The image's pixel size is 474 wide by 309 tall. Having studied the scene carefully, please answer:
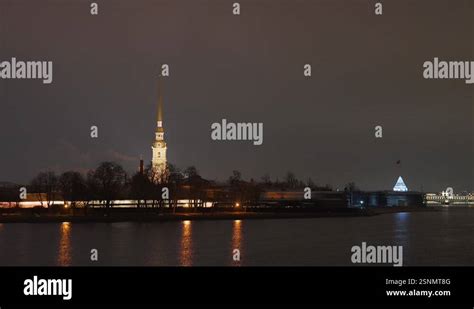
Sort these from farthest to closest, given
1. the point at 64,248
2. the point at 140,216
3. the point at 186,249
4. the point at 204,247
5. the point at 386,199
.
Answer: the point at 386,199, the point at 140,216, the point at 204,247, the point at 64,248, the point at 186,249

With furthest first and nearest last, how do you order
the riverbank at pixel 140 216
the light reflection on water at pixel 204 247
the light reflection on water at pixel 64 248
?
the riverbank at pixel 140 216 < the light reflection on water at pixel 204 247 < the light reflection on water at pixel 64 248

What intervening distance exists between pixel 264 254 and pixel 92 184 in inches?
1757

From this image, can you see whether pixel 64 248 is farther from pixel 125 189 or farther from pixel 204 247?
pixel 125 189

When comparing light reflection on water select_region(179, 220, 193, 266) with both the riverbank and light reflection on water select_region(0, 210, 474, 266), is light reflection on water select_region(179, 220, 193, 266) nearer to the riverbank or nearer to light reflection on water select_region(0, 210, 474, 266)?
light reflection on water select_region(0, 210, 474, 266)

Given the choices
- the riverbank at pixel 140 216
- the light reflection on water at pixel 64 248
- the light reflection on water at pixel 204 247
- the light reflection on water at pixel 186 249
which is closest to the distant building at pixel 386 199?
the riverbank at pixel 140 216

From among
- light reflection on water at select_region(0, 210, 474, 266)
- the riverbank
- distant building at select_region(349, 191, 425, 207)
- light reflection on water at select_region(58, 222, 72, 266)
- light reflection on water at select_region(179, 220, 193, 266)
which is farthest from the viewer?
distant building at select_region(349, 191, 425, 207)

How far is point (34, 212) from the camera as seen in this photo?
252 feet

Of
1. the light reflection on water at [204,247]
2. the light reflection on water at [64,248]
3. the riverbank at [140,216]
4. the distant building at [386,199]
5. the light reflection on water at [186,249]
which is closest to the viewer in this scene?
the light reflection on water at [186,249]

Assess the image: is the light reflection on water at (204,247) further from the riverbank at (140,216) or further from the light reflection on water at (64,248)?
the riverbank at (140,216)

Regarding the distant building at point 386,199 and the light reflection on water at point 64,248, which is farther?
the distant building at point 386,199

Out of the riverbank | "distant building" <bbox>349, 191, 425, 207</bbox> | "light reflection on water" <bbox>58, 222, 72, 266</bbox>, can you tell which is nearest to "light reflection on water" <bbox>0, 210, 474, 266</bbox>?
"light reflection on water" <bbox>58, 222, 72, 266</bbox>

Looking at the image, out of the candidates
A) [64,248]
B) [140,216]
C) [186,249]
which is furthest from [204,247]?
[140,216]

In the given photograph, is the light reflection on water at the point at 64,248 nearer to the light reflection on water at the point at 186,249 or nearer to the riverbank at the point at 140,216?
the light reflection on water at the point at 186,249
